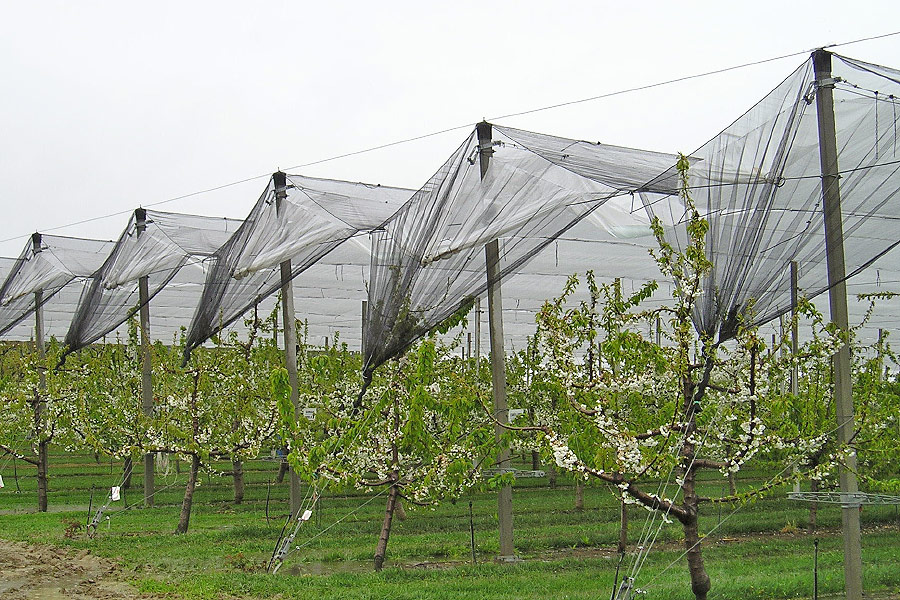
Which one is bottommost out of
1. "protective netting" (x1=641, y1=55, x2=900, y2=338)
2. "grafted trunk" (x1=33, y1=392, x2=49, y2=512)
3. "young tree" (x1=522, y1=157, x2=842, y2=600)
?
"grafted trunk" (x1=33, y1=392, x2=49, y2=512)

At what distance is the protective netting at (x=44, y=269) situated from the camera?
18.1 meters

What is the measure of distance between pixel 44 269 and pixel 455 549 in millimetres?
11505

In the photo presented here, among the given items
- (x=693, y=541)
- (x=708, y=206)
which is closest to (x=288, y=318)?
(x=708, y=206)

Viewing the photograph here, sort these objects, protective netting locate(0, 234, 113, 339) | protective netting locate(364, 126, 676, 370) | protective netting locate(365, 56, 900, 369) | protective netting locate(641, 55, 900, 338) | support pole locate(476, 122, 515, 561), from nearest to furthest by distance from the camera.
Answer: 1. protective netting locate(641, 55, 900, 338)
2. protective netting locate(365, 56, 900, 369)
3. protective netting locate(364, 126, 676, 370)
4. support pole locate(476, 122, 515, 561)
5. protective netting locate(0, 234, 113, 339)

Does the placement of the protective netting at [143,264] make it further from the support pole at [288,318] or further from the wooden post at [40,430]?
the support pole at [288,318]

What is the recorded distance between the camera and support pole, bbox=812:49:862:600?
697cm

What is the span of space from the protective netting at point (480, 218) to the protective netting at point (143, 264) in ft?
20.6

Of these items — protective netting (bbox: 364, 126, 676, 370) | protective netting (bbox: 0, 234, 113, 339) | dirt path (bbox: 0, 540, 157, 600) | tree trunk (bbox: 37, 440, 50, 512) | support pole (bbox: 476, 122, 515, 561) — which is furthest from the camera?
protective netting (bbox: 0, 234, 113, 339)

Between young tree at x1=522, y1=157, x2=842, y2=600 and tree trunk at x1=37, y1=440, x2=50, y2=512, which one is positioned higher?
young tree at x1=522, y1=157, x2=842, y2=600

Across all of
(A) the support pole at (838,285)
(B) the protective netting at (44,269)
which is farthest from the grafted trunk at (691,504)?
(B) the protective netting at (44,269)

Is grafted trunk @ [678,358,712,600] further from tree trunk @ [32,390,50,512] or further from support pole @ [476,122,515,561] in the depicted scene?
tree trunk @ [32,390,50,512]

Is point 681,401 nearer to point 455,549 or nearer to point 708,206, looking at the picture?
point 708,206

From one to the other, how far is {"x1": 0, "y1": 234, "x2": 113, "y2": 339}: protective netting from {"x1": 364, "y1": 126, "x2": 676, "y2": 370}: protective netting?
1031cm

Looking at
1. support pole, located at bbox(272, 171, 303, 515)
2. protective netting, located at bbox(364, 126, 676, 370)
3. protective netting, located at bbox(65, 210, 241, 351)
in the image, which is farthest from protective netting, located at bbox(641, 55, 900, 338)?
protective netting, located at bbox(65, 210, 241, 351)
